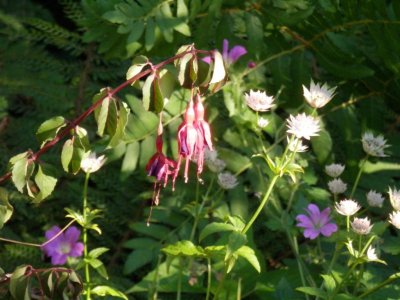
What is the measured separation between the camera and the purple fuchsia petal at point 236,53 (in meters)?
2.31

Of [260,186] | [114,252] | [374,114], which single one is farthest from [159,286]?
[374,114]

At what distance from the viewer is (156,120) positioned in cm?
223

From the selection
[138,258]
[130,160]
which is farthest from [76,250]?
[130,160]

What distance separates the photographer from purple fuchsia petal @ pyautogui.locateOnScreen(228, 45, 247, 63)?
2312 millimetres

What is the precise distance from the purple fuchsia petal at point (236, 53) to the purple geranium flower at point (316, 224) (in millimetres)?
544

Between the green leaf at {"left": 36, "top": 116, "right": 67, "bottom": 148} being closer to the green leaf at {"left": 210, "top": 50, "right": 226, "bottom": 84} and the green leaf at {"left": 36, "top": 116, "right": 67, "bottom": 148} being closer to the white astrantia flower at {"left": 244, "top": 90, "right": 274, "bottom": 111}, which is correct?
the green leaf at {"left": 210, "top": 50, "right": 226, "bottom": 84}

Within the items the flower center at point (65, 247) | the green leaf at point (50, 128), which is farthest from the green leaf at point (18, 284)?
the flower center at point (65, 247)

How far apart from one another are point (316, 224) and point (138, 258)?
0.49 metres

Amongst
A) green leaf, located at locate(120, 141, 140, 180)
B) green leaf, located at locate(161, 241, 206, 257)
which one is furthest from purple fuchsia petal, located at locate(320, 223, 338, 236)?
green leaf, located at locate(120, 141, 140, 180)

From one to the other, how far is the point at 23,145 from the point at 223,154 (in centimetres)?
73

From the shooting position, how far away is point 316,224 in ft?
6.35

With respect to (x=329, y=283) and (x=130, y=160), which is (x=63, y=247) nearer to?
(x=130, y=160)

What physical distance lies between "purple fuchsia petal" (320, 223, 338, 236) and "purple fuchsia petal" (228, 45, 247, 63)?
60 centimetres

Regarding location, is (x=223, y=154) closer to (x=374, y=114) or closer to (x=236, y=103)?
(x=236, y=103)
